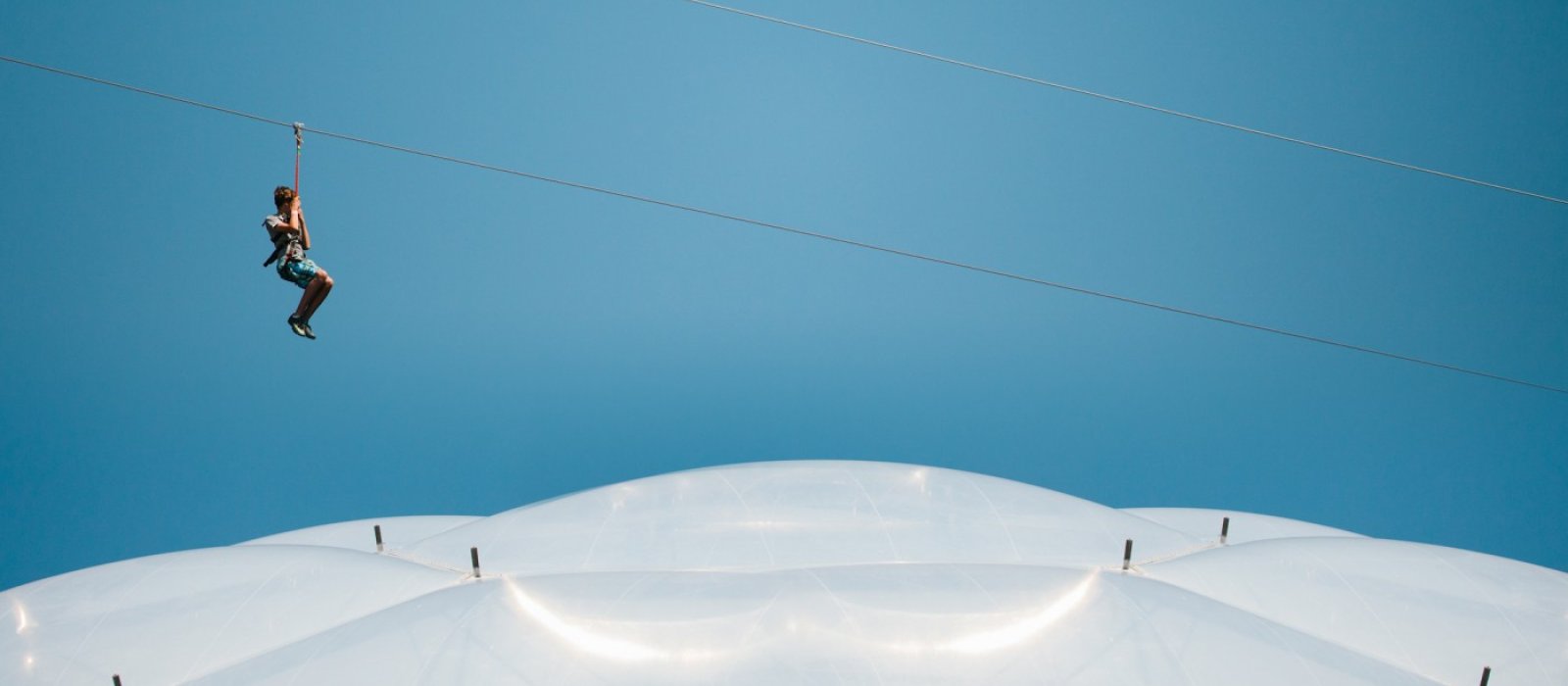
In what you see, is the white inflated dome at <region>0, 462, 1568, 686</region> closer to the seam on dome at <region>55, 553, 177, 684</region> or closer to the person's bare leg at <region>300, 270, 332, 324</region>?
the seam on dome at <region>55, 553, 177, 684</region>

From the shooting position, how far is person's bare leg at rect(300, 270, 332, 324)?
1321cm

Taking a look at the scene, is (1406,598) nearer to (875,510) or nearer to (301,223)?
(875,510)

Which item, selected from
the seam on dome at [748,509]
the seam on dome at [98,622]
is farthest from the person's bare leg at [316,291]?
the seam on dome at [748,509]

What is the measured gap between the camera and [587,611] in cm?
1184

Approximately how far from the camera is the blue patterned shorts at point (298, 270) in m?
13.0

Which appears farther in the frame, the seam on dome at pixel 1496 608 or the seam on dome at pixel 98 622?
the seam on dome at pixel 98 622

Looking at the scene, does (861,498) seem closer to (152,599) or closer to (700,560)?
(700,560)

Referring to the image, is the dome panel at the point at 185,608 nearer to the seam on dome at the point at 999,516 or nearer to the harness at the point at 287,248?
the harness at the point at 287,248

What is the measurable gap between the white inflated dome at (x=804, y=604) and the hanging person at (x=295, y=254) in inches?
152

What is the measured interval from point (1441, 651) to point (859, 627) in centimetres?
730

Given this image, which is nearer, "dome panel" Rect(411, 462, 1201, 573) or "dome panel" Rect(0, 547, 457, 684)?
"dome panel" Rect(0, 547, 457, 684)

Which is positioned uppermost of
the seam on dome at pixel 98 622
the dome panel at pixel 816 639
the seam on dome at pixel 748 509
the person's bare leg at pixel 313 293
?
the person's bare leg at pixel 313 293

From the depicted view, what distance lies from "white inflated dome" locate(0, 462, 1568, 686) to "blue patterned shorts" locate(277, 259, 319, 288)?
13.8 ft

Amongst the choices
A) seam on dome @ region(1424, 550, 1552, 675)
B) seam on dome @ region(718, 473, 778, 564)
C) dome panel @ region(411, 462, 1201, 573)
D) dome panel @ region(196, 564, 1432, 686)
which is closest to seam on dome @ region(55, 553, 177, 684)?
dome panel @ region(196, 564, 1432, 686)
